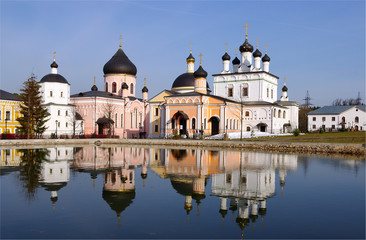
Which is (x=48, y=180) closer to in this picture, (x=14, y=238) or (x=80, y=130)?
(x=14, y=238)

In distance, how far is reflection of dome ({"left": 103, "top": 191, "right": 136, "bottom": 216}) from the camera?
9336 mm

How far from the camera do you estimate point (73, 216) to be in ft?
27.7

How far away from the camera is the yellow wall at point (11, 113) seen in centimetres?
3975

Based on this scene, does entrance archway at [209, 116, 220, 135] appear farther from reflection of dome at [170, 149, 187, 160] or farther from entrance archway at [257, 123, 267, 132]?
reflection of dome at [170, 149, 187, 160]

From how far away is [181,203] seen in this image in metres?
10.0

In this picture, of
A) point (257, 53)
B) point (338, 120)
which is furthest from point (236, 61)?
point (338, 120)

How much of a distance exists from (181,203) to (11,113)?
37.0 m

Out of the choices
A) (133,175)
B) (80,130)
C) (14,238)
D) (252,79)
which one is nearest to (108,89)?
(80,130)

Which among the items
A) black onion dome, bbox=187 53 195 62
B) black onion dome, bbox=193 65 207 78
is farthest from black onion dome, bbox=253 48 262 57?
black onion dome, bbox=187 53 195 62

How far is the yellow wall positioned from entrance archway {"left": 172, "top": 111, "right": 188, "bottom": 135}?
1841cm

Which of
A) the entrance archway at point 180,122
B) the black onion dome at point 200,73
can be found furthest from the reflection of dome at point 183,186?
the black onion dome at point 200,73

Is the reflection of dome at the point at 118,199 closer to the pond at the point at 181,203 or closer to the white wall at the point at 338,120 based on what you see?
the pond at the point at 181,203

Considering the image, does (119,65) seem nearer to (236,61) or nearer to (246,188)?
(236,61)

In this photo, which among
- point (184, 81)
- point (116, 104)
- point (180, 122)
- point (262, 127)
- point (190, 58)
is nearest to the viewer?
point (180, 122)
